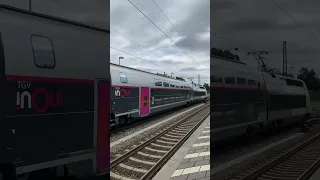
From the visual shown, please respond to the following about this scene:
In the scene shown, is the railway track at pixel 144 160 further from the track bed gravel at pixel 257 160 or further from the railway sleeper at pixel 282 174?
the railway sleeper at pixel 282 174

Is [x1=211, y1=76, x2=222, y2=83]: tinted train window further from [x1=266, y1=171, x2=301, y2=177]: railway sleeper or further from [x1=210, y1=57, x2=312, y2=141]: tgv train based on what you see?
[x1=266, y1=171, x2=301, y2=177]: railway sleeper

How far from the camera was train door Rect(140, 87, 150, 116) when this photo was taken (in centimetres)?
1023

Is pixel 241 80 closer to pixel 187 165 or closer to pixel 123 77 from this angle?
pixel 187 165

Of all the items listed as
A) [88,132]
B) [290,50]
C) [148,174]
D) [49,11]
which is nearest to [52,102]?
[88,132]

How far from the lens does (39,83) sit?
1061 mm

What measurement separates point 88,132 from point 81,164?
134 mm

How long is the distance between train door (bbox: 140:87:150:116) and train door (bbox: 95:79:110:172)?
28.0 feet

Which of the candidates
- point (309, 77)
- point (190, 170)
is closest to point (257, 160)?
point (309, 77)

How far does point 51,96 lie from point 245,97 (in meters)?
1.10

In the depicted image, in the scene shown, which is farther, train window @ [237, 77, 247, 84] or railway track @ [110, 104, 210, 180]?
railway track @ [110, 104, 210, 180]

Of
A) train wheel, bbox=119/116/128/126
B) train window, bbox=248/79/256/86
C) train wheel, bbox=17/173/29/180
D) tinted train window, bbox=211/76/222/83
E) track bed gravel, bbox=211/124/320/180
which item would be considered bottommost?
train wheel, bbox=119/116/128/126

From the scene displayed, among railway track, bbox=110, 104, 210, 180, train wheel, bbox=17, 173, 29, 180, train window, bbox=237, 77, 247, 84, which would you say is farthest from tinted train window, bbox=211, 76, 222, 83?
railway track, bbox=110, 104, 210, 180

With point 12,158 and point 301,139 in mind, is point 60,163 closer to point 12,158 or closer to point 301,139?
point 12,158

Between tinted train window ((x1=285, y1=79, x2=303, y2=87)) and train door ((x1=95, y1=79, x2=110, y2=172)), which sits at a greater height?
tinted train window ((x1=285, y1=79, x2=303, y2=87))
